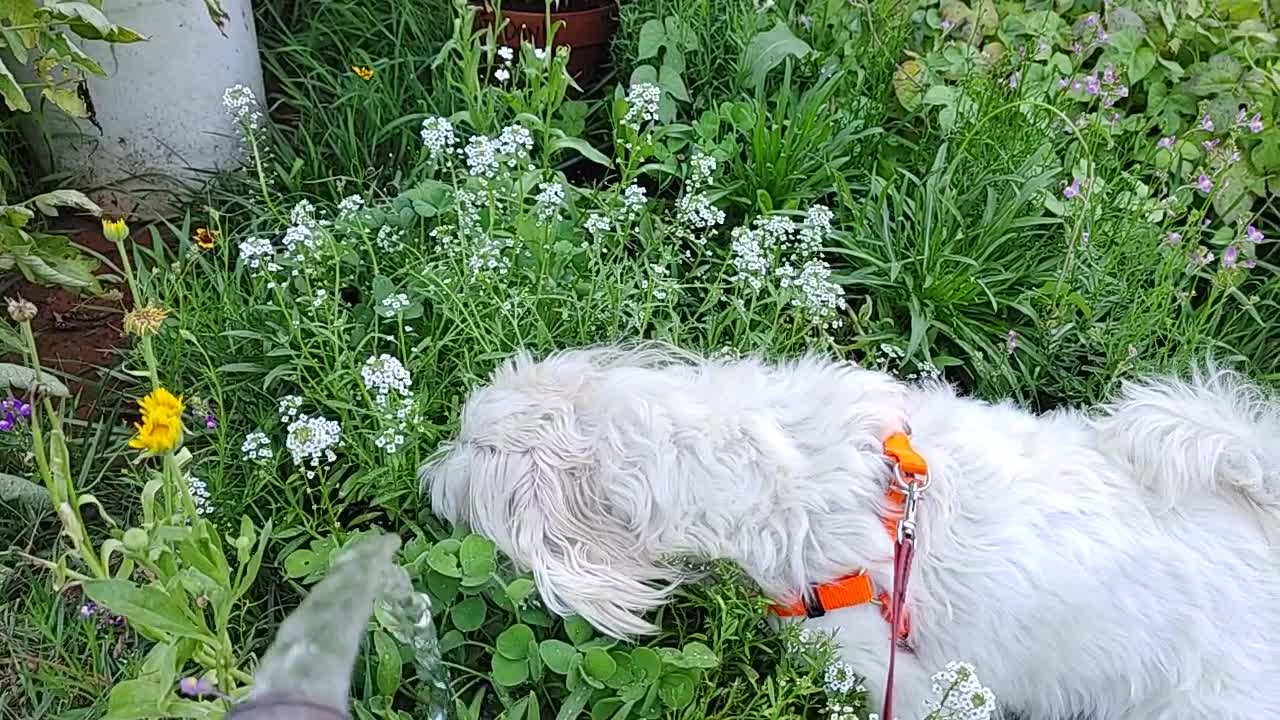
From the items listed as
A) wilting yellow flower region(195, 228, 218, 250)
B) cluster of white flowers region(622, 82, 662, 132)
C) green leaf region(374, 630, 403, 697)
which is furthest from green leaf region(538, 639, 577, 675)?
wilting yellow flower region(195, 228, 218, 250)

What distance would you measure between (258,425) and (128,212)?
129cm

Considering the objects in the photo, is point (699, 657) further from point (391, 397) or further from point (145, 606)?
point (145, 606)

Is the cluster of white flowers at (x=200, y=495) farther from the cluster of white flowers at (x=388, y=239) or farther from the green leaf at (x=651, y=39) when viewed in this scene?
the green leaf at (x=651, y=39)

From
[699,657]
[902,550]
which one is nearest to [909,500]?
[902,550]

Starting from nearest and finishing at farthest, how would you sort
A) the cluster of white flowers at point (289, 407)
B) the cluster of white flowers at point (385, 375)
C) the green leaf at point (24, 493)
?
the cluster of white flowers at point (385, 375) → the cluster of white flowers at point (289, 407) → the green leaf at point (24, 493)

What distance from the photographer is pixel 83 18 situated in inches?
87.7

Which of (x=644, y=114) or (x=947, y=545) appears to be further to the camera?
(x=644, y=114)

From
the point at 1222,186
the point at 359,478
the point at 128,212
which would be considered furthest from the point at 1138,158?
the point at 128,212

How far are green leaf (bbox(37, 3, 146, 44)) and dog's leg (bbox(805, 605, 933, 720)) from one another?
1870mm

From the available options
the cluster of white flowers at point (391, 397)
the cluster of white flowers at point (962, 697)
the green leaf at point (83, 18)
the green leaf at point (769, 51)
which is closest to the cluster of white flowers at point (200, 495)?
the cluster of white flowers at point (391, 397)

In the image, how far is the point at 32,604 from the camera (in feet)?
8.18

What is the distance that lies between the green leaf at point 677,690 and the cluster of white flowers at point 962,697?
0.50m

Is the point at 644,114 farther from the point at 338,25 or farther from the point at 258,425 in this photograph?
the point at 338,25

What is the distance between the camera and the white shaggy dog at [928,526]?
7.03ft
